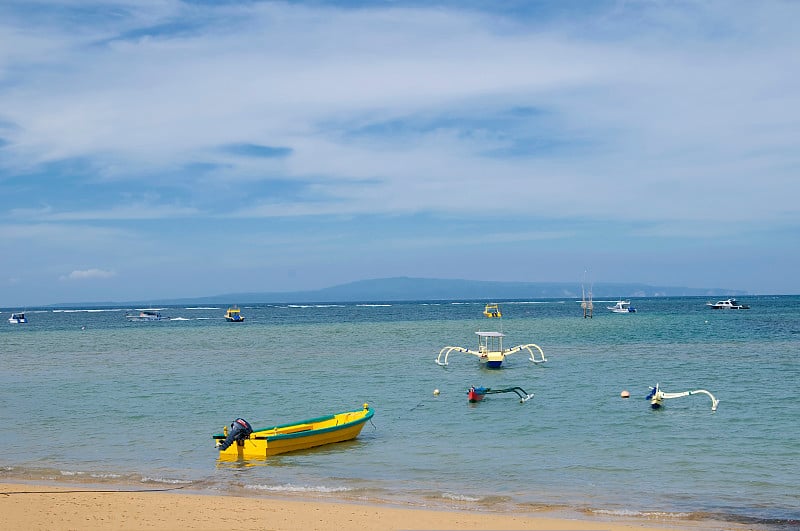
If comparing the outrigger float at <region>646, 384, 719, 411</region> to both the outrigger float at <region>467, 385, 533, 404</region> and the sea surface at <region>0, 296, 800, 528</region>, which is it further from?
the outrigger float at <region>467, 385, 533, 404</region>

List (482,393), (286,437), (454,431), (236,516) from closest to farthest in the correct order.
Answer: (236,516), (286,437), (454,431), (482,393)

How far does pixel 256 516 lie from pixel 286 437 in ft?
21.9

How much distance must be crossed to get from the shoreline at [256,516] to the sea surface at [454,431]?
73 cm

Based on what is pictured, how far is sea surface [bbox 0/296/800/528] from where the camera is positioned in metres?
16.8

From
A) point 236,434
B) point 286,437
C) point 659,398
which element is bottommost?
point 286,437

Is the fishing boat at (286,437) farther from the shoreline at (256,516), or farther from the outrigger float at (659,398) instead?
the outrigger float at (659,398)

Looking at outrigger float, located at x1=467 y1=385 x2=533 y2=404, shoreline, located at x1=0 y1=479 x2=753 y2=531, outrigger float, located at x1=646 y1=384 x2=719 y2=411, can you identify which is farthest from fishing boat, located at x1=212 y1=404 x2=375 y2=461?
outrigger float, located at x1=646 y1=384 x2=719 y2=411

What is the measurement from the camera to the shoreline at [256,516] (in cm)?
A: 1383

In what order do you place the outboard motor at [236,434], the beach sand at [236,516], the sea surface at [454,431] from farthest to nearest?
the outboard motor at [236,434]
the sea surface at [454,431]
the beach sand at [236,516]

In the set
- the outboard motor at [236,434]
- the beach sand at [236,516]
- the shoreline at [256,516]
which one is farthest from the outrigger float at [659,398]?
the outboard motor at [236,434]

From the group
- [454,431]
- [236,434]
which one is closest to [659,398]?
[454,431]

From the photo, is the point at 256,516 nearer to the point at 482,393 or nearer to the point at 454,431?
the point at 454,431

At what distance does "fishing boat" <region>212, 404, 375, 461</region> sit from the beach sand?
439 centimetres

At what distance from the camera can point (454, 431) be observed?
23.7m
